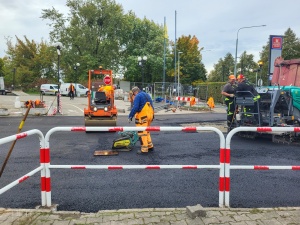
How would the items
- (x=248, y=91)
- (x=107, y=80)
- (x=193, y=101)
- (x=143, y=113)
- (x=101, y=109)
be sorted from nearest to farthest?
(x=143, y=113) < (x=248, y=91) < (x=101, y=109) < (x=107, y=80) < (x=193, y=101)

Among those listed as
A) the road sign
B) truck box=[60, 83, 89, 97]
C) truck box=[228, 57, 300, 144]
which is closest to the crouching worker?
truck box=[228, 57, 300, 144]

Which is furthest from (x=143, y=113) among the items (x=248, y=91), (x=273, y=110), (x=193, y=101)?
(x=193, y=101)

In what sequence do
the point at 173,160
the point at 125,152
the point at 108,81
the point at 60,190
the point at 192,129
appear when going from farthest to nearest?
the point at 108,81, the point at 125,152, the point at 173,160, the point at 60,190, the point at 192,129

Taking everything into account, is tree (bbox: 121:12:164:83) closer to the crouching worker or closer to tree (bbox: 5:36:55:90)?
tree (bbox: 5:36:55:90)

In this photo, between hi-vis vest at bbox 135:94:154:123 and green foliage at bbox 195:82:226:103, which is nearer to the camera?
hi-vis vest at bbox 135:94:154:123

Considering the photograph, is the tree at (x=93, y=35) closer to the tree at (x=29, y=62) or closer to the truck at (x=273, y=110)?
the tree at (x=29, y=62)

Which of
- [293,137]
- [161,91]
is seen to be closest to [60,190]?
[293,137]

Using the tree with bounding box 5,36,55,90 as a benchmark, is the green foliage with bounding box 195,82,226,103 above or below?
below

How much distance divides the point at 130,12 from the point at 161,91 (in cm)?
2955

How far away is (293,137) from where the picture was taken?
30.6 ft

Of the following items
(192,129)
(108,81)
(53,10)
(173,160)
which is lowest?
(173,160)

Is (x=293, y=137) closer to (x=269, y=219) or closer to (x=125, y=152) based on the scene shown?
(x=125, y=152)

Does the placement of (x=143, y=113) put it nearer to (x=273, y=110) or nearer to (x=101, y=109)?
(x=101, y=109)

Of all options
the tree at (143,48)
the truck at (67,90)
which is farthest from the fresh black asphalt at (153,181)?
the tree at (143,48)
